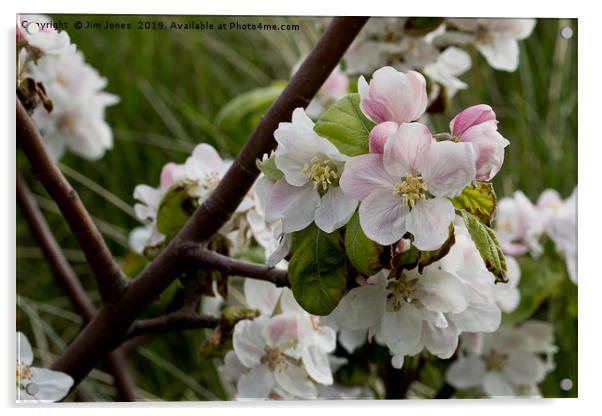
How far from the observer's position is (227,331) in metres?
0.85

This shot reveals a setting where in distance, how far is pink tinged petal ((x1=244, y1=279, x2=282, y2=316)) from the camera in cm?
89

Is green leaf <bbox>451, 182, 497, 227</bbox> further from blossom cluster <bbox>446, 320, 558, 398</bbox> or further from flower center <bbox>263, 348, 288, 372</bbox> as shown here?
blossom cluster <bbox>446, 320, 558, 398</bbox>

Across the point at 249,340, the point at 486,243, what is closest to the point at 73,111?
the point at 249,340

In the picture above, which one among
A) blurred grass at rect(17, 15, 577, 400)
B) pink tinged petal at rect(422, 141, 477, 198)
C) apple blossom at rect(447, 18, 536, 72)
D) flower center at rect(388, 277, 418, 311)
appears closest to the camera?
pink tinged petal at rect(422, 141, 477, 198)

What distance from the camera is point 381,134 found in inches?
24.9

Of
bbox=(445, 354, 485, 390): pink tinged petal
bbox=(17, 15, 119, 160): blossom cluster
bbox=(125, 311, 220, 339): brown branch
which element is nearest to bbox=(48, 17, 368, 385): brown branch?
bbox=(125, 311, 220, 339): brown branch

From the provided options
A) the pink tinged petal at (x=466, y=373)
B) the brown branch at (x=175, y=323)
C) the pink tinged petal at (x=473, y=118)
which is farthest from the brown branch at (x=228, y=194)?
the pink tinged petal at (x=466, y=373)

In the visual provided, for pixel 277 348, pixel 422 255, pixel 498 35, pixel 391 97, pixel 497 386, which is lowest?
pixel 497 386

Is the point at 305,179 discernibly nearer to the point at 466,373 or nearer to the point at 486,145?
the point at 486,145

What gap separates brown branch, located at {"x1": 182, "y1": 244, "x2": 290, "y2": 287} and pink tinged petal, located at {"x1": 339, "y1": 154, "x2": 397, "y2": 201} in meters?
0.13

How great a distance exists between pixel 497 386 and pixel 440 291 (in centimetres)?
49

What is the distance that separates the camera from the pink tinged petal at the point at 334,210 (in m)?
0.64

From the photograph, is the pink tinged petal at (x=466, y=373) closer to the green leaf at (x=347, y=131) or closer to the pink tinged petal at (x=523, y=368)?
the pink tinged petal at (x=523, y=368)

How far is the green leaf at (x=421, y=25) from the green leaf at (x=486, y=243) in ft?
1.30
